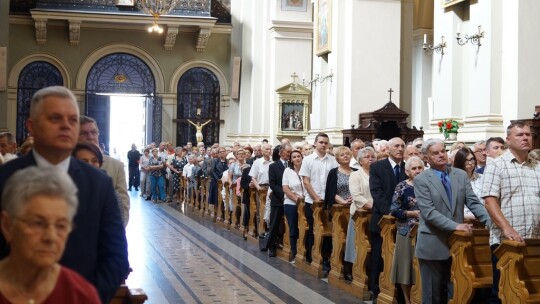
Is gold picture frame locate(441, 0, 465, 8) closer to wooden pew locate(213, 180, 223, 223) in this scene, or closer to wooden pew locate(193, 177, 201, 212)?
wooden pew locate(213, 180, 223, 223)

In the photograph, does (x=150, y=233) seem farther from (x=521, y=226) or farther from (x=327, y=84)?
(x=521, y=226)

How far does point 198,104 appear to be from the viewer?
30047mm

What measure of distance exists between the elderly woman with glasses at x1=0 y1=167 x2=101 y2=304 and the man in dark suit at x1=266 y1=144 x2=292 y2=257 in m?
10.0

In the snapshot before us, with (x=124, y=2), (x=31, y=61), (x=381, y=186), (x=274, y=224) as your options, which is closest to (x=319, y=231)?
(x=274, y=224)

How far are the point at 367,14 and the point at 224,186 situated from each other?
4.82m

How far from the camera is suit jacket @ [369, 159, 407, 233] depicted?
8625mm

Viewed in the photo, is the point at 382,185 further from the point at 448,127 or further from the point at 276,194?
the point at 448,127

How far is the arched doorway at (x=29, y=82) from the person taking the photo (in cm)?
2828

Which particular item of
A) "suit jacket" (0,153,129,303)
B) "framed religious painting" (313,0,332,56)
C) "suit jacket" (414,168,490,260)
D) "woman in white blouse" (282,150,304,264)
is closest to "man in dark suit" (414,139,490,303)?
"suit jacket" (414,168,490,260)

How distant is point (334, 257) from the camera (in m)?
10.2

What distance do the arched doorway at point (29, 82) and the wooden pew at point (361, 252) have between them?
20865mm

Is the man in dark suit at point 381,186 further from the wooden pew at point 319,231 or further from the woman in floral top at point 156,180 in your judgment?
the woman in floral top at point 156,180

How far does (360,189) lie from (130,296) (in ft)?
16.4

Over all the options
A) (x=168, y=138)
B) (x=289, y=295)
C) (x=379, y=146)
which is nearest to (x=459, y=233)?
(x=289, y=295)
